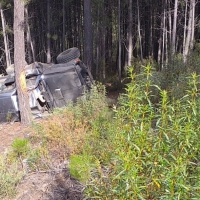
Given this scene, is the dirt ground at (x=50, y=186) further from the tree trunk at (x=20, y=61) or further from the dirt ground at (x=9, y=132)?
the tree trunk at (x=20, y=61)

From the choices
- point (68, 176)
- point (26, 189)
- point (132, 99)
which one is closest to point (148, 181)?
point (132, 99)

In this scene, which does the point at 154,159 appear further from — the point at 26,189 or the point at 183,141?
the point at 26,189

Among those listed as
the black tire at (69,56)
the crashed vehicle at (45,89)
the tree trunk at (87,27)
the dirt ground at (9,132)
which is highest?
the tree trunk at (87,27)

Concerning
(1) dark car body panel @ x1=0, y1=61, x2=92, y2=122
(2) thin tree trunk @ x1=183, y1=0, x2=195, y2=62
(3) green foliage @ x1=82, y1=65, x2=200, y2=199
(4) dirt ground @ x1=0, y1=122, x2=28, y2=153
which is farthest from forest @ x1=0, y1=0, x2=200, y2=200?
(2) thin tree trunk @ x1=183, y1=0, x2=195, y2=62

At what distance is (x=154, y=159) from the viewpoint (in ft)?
6.31

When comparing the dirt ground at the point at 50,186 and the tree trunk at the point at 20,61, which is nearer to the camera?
the dirt ground at the point at 50,186

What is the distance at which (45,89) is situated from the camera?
805cm

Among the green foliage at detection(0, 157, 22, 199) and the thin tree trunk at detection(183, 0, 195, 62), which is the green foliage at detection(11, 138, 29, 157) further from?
the thin tree trunk at detection(183, 0, 195, 62)

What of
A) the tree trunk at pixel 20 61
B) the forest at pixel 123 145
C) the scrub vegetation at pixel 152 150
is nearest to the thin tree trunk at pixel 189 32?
the forest at pixel 123 145

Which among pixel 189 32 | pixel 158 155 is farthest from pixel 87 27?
pixel 158 155

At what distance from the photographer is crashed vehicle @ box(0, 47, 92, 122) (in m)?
8.06

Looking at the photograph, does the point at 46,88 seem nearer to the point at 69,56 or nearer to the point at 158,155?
the point at 69,56

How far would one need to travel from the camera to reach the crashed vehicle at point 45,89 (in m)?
8.06

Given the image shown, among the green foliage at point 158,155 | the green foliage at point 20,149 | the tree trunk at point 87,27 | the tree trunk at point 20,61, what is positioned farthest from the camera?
the tree trunk at point 87,27
